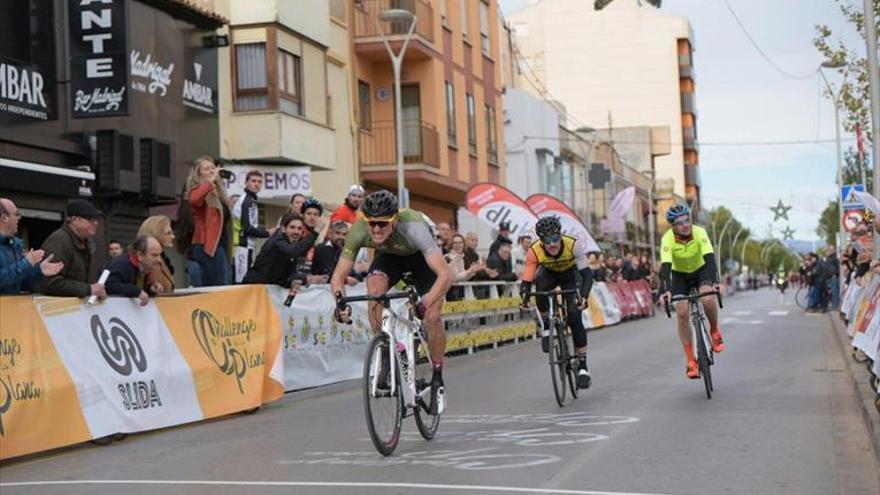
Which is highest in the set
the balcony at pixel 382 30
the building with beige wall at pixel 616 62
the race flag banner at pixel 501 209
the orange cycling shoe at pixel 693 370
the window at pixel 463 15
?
the building with beige wall at pixel 616 62

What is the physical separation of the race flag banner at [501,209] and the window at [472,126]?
15820 mm

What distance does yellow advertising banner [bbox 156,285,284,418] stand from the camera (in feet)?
42.3

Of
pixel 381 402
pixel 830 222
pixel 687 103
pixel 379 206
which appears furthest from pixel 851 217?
pixel 687 103

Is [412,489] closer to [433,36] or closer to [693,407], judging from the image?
[693,407]

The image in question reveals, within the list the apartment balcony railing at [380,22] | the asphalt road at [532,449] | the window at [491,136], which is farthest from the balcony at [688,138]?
the asphalt road at [532,449]

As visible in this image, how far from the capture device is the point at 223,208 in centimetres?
1520

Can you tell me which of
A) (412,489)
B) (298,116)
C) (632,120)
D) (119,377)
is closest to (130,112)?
(298,116)

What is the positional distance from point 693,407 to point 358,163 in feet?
79.4

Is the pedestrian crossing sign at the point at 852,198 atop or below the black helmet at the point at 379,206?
atop

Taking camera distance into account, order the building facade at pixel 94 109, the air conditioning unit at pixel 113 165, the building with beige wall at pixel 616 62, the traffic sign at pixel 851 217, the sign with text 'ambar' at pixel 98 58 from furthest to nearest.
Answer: the building with beige wall at pixel 616 62 < the traffic sign at pixel 851 217 < the air conditioning unit at pixel 113 165 < the sign with text 'ambar' at pixel 98 58 < the building facade at pixel 94 109

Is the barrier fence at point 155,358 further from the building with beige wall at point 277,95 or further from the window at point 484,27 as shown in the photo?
the window at point 484,27

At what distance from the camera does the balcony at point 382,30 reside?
36.1m

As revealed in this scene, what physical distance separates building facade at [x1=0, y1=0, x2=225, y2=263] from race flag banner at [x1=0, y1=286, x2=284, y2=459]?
283 inches

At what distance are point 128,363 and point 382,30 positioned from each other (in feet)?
81.2
